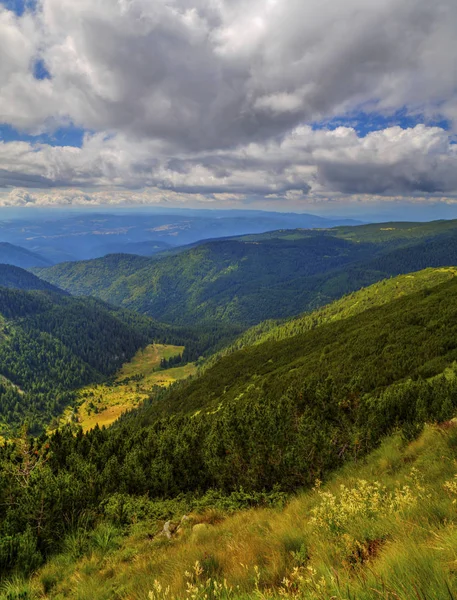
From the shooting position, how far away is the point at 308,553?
6.97 m

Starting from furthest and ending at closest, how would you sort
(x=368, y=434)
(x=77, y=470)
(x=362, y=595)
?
(x=77, y=470) < (x=368, y=434) < (x=362, y=595)

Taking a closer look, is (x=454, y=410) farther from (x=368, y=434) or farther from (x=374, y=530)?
(x=374, y=530)

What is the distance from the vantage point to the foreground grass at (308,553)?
12.8 feet

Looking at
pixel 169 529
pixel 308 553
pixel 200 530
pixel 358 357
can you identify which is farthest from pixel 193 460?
pixel 358 357

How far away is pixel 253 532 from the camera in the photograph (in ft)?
32.2

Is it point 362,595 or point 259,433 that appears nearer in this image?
point 362,595

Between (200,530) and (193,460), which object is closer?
(200,530)

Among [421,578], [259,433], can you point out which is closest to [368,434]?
[259,433]

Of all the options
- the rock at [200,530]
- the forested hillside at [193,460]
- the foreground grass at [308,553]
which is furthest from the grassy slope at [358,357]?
the rock at [200,530]

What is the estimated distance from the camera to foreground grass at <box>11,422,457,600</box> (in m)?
3.89

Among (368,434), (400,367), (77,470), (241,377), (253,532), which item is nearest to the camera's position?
(253,532)

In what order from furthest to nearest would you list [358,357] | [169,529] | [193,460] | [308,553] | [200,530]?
[358,357] → [193,460] → [169,529] → [200,530] → [308,553]

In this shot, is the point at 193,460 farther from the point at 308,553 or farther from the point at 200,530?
the point at 308,553

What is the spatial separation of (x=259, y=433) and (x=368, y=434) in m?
7.99
